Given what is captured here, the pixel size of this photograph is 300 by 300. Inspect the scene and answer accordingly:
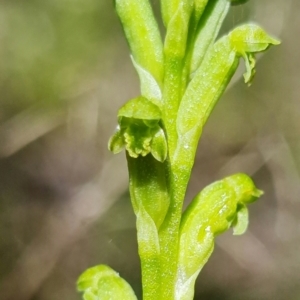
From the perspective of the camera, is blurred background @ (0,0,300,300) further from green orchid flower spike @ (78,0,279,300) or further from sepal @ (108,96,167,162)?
sepal @ (108,96,167,162)

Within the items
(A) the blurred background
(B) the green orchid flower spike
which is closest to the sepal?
(B) the green orchid flower spike

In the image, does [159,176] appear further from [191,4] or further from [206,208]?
[191,4]

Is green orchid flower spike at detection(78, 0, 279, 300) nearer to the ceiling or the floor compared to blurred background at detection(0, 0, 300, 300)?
nearer to the ceiling

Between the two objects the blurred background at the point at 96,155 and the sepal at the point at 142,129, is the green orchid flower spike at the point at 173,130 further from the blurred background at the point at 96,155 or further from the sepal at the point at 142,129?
the blurred background at the point at 96,155

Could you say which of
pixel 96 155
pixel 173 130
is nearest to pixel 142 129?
pixel 173 130

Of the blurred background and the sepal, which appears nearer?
the sepal

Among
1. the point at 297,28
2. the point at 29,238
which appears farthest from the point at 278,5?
the point at 29,238
